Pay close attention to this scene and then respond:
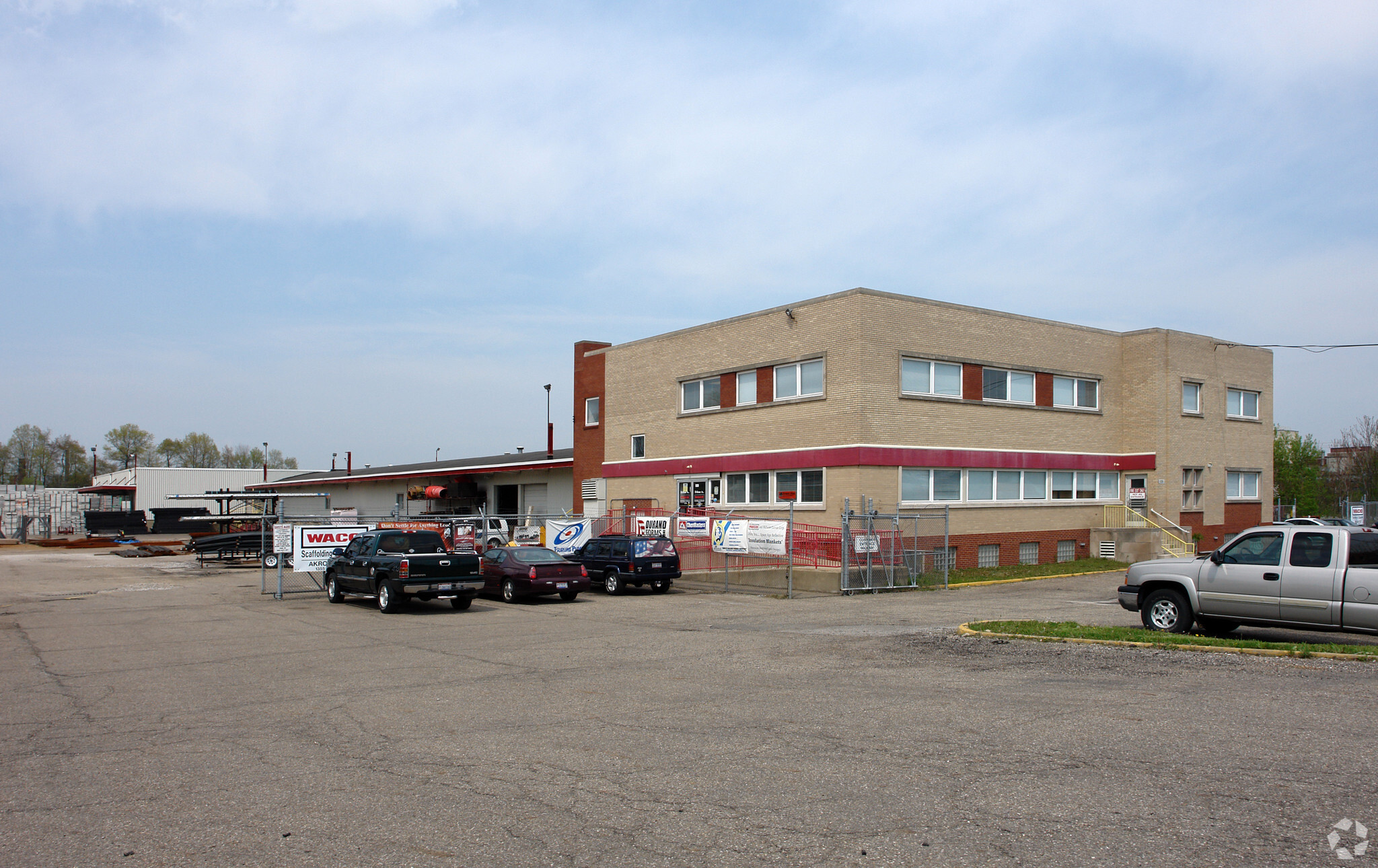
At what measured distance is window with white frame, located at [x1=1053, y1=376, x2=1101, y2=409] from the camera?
107 ft

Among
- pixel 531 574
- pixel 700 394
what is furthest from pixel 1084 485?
pixel 531 574

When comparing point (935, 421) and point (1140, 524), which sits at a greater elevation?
point (935, 421)

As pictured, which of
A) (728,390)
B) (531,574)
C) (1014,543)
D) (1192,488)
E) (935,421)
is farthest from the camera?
(1192,488)

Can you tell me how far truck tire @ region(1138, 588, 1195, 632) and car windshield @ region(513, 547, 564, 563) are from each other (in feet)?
41.9

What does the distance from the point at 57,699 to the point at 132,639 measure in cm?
602

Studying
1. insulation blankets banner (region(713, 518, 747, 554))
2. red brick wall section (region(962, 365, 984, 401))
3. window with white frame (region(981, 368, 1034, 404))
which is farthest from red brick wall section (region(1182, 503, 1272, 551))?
insulation blankets banner (region(713, 518, 747, 554))

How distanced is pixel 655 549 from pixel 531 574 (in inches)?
150

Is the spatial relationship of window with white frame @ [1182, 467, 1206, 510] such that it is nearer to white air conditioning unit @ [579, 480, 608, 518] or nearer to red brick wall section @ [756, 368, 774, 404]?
red brick wall section @ [756, 368, 774, 404]

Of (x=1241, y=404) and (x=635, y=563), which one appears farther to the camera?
(x=1241, y=404)

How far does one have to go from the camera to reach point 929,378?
29.1 meters

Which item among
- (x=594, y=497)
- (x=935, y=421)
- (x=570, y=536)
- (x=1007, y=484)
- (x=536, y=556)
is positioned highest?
(x=935, y=421)

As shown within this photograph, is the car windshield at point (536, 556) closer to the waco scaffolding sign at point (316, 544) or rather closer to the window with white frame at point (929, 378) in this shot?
the waco scaffolding sign at point (316, 544)

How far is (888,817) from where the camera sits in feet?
20.3
